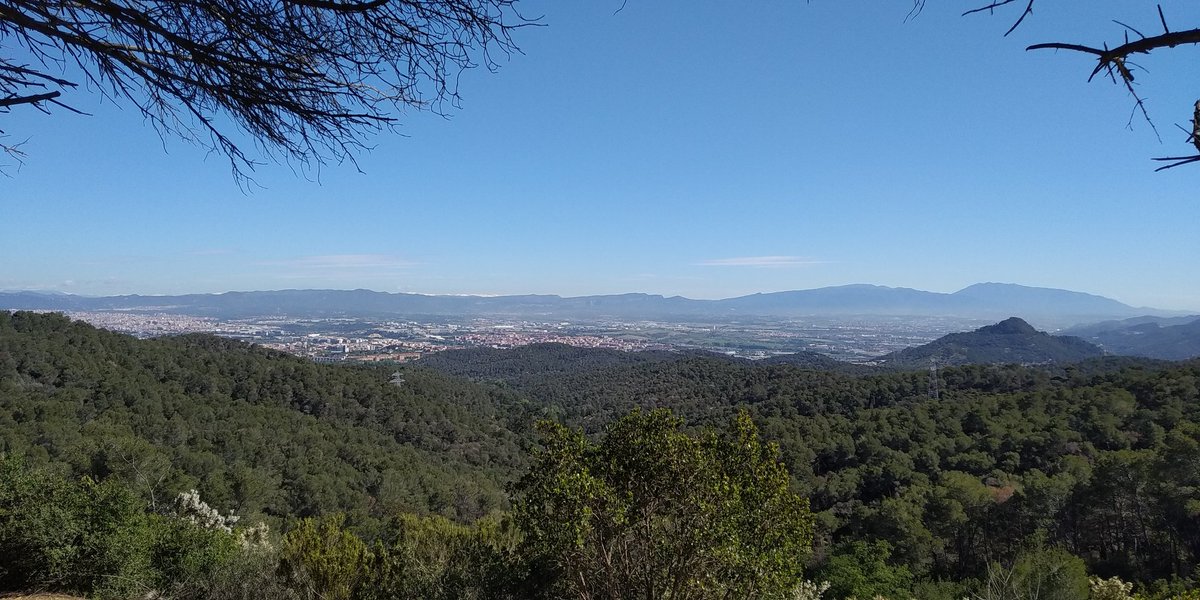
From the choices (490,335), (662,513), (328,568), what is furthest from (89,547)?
(490,335)

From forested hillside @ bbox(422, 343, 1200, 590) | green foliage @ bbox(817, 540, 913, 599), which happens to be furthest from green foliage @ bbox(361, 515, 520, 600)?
green foliage @ bbox(817, 540, 913, 599)

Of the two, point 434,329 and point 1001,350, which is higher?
point 1001,350

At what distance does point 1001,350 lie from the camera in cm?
6656

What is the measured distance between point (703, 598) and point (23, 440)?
18283 mm

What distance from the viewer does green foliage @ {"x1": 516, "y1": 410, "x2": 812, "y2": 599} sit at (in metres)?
3.28

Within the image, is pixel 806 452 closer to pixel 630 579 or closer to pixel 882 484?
pixel 882 484

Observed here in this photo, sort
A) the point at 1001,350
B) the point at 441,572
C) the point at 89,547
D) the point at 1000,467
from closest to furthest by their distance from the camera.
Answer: the point at 441,572, the point at 89,547, the point at 1000,467, the point at 1001,350

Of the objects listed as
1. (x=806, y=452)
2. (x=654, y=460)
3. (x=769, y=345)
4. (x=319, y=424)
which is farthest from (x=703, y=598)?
(x=769, y=345)

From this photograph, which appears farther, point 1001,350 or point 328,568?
point 1001,350

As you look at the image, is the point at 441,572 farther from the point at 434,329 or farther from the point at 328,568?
the point at 434,329

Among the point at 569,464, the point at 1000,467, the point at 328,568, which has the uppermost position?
the point at 569,464

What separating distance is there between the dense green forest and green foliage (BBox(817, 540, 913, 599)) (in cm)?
5

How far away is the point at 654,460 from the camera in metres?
3.91

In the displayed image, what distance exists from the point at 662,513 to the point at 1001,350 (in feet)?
260
